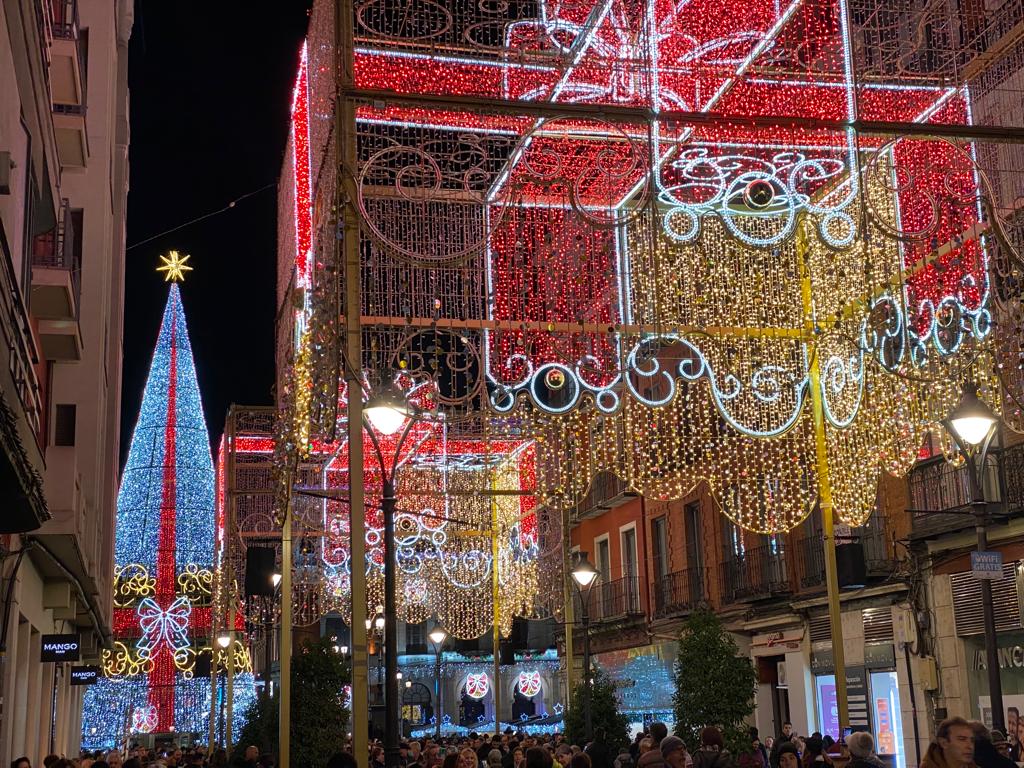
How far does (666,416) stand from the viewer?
63.8 feet

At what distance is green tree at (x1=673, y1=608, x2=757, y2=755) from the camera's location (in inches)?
695

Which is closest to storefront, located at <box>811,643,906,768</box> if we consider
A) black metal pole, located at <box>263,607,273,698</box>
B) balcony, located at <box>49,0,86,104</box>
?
black metal pole, located at <box>263,607,273,698</box>

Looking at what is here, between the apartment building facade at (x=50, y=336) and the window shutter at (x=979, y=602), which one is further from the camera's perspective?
the window shutter at (x=979, y=602)

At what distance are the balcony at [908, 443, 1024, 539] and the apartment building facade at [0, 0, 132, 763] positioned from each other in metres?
11.1

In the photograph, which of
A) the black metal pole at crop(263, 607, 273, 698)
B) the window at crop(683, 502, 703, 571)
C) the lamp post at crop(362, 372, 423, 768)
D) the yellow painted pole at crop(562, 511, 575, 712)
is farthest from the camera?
the window at crop(683, 502, 703, 571)

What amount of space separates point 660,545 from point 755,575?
6.36m

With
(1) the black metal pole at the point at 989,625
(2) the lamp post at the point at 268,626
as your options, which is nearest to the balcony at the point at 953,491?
(1) the black metal pole at the point at 989,625

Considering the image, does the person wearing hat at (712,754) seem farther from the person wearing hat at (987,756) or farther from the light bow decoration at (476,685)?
the light bow decoration at (476,685)

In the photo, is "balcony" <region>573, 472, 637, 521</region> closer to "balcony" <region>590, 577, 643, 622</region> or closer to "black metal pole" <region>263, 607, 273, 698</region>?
"balcony" <region>590, 577, 643, 622</region>

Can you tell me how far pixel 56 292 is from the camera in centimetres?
1512

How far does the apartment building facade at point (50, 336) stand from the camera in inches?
372

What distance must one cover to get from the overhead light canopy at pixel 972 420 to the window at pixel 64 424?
12.5 metres

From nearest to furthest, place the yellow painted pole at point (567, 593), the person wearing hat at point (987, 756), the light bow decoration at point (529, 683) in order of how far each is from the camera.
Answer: the person wearing hat at point (987, 756)
the yellow painted pole at point (567, 593)
the light bow decoration at point (529, 683)

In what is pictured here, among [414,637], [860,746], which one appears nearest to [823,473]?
[860,746]
